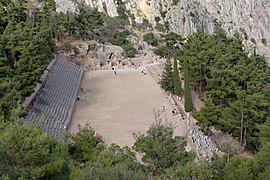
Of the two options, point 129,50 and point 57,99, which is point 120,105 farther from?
point 129,50

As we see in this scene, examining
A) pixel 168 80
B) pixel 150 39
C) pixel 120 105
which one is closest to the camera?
pixel 120 105

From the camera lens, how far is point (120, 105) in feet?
98.5

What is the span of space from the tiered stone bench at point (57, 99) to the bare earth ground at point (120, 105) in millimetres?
804

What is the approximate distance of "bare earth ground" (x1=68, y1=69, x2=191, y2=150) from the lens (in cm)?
2435

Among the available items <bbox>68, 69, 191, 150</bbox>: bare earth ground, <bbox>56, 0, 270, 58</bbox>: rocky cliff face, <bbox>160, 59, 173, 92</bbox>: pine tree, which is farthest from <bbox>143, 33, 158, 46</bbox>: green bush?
<bbox>160, 59, 173, 92</bbox>: pine tree

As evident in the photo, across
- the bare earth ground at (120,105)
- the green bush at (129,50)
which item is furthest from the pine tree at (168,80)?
the green bush at (129,50)

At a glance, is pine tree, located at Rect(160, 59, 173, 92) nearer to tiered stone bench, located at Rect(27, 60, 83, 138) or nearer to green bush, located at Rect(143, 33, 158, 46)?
tiered stone bench, located at Rect(27, 60, 83, 138)

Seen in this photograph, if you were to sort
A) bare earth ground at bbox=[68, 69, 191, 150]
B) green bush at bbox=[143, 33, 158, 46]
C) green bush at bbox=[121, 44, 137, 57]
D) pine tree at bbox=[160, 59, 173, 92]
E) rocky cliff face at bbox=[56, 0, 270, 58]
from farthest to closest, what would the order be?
rocky cliff face at bbox=[56, 0, 270, 58] → green bush at bbox=[143, 33, 158, 46] → green bush at bbox=[121, 44, 137, 57] → pine tree at bbox=[160, 59, 173, 92] → bare earth ground at bbox=[68, 69, 191, 150]

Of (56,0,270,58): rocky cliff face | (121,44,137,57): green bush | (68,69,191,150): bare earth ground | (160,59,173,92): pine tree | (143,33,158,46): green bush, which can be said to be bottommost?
(68,69,191,150): bare earth ground

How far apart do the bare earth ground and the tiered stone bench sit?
0.80 metres

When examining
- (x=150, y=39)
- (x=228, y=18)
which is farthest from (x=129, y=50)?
(x=228, y=18)

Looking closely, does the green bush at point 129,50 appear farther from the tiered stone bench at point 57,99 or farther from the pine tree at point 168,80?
the pine tree at point 168,80

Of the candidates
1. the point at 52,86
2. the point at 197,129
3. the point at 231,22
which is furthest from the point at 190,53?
the point at 231,22

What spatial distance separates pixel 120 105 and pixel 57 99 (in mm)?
5401
